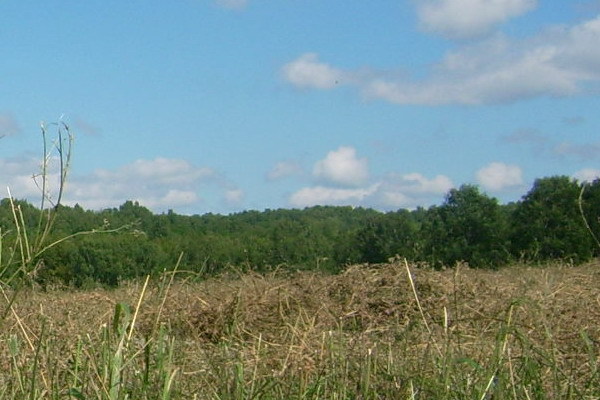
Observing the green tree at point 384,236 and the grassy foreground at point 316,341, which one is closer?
the grassy foreground at point 316,341

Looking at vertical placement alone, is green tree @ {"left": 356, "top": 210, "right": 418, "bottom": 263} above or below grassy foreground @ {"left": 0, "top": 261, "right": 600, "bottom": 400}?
above

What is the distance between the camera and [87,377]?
2.07 m

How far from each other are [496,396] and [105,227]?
952mm

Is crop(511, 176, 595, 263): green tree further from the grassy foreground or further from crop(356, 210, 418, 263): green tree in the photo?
the grassy foreground

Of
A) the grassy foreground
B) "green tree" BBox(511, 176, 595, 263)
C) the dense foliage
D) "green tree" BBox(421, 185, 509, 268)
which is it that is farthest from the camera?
"green tree" BBox(421, 185, 509, 268)

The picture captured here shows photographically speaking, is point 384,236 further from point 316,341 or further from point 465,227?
point 316,341

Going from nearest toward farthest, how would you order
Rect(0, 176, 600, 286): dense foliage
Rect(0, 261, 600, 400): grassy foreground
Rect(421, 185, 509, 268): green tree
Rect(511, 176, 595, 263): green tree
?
1. Rect(0, 261, 600, 400): grassy foreground
2. Rect(0, 176, 600, 286): dense foliage
3. Rect(511, 176, 595, 263): green tree
4. Rect(421, 185, 509, 268): green tree

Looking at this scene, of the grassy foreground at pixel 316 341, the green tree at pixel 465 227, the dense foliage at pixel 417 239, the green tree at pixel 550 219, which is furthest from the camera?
the green tree at pixel 465 227

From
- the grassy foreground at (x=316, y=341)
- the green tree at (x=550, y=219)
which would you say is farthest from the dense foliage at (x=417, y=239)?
the grassy foreground at (x=316, y=341)

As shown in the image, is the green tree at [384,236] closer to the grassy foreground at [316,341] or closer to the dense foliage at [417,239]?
the dense foliage at [417,239]

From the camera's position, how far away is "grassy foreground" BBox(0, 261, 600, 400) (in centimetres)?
223

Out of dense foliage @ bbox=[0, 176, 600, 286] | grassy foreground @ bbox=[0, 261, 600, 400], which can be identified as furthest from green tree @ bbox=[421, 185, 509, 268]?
grassy foreground @ bbox=[0, 261, 600, 400]

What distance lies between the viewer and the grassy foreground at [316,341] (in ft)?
7.31

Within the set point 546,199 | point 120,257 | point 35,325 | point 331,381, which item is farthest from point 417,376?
point 546,199
